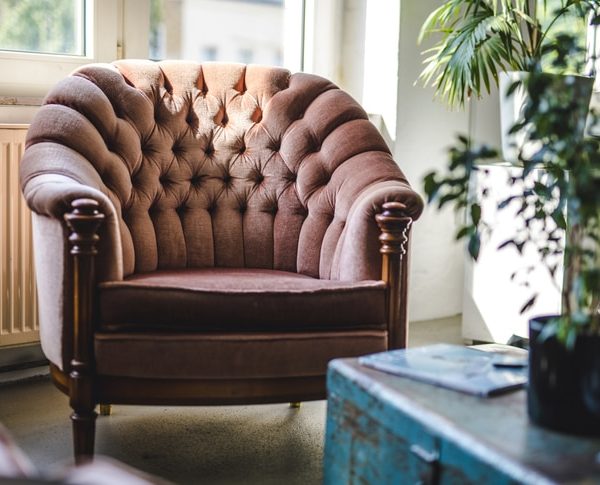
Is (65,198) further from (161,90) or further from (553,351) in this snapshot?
(553,351)

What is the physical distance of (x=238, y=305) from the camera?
196 centimetres

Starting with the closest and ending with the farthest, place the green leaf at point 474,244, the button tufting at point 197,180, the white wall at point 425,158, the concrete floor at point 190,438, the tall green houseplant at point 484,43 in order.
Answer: the green leaf at point 474,244 < the concrete floor at point 190,438 < the button tufting at point 197,180 < the tall green houseplant at point 484,43 < the white wall at point 425,158

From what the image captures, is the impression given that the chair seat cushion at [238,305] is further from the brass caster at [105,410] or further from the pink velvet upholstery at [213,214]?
the brass caster at [105,410]

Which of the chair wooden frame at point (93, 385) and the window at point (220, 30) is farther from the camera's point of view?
the window at point (220, 30)

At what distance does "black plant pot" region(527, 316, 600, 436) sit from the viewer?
1213mm

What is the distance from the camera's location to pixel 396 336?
212cm

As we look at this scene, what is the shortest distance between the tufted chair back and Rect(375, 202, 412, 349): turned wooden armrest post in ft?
0.72

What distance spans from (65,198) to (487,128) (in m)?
2.30

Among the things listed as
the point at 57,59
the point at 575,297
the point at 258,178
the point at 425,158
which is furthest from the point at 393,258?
the point at 425,158

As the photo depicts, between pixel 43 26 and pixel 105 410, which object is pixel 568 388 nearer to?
pixel 105 410

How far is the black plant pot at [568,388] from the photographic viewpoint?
121 centimetres

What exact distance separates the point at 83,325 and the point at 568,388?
1103mm

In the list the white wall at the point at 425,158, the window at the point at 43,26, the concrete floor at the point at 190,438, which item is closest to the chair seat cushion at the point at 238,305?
the concrete floor at the point at 190,438

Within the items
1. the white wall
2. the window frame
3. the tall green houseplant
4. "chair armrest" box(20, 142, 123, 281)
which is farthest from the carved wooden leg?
the white wall
